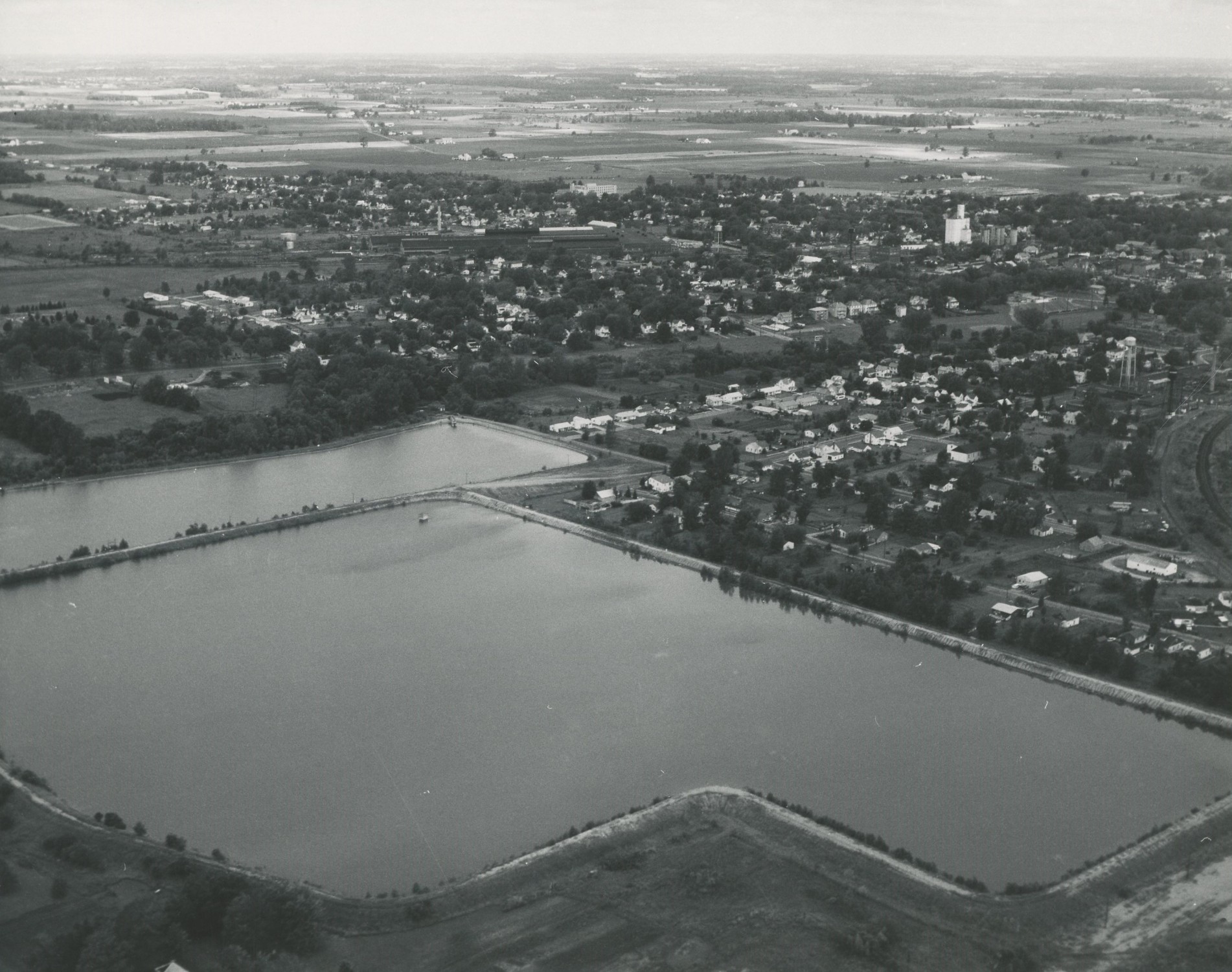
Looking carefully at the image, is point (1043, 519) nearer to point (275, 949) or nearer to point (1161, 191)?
point (275, 949)

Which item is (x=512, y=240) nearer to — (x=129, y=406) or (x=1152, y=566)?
(x=129, y=406)

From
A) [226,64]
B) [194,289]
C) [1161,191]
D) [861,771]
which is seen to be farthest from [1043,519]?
[226,64]

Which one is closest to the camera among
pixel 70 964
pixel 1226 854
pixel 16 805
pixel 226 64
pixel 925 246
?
pixel 70 964

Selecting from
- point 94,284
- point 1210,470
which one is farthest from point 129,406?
point 1210,470

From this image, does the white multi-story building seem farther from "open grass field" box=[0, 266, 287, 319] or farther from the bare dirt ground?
the bare dirt ground

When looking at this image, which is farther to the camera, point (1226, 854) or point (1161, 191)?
point (1161, 191)

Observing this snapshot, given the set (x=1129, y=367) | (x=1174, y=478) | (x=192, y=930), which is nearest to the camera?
(x=192, y=930)

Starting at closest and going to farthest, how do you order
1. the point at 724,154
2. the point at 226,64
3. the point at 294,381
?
1. the point at 294,381
2. the point at 724,154
3. the point at 226,64

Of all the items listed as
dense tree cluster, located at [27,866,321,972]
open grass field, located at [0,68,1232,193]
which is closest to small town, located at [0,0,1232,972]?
dense tree cluster, located at [27,866,321,972]
